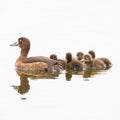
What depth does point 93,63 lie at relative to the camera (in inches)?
643

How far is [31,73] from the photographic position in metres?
15.7

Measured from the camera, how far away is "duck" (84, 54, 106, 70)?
53.4 ft

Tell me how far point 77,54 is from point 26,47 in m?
1.25

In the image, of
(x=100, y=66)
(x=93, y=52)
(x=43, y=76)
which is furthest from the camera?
(x=93, y=52)

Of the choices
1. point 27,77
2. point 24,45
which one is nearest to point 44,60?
point 27,77

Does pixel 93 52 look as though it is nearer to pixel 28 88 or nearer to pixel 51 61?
pixel 51 61

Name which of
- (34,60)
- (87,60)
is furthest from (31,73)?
(87,60)

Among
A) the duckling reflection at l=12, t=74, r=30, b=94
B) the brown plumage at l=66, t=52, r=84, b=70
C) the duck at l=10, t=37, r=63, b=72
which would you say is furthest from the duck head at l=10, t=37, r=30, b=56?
the duckling reflection at l=12, t=74, r=30, b=94

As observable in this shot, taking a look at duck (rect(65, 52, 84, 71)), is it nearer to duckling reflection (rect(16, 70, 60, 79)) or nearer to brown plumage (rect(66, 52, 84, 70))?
brown plumage (rect(66, 52, 84, 70))

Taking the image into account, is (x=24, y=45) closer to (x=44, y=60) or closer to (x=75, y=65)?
(x=44, y=60)

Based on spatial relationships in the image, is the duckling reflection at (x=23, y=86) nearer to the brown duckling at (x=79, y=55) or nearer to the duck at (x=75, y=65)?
the duck at (x=75, y=65)

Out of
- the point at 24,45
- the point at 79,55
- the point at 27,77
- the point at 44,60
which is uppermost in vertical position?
the point at 24,45

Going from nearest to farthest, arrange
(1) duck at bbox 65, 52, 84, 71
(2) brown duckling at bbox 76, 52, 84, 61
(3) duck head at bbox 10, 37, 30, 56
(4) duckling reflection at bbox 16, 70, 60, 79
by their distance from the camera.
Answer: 1. (4) duckling reflection at bbox 16, 70, 60, 79
2. (1) duck at bbox 65, 52, 84, 71
3. (3) duck head at bbox 10, 37, 30, 56
4. (2) brown duckling at bbox 76, 52, 84, 61

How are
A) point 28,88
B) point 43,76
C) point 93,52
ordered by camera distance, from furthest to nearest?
point 93,52
point 43,76
point 28,88
